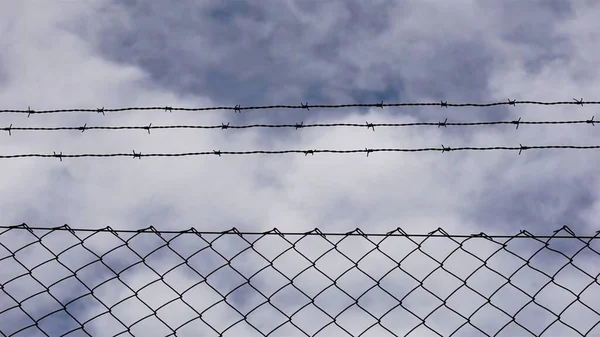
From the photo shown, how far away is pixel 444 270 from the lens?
288 centimetres

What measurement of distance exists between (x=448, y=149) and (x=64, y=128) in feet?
7.93

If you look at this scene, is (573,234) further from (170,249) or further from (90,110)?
(90,110)

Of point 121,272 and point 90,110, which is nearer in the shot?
point 121,272

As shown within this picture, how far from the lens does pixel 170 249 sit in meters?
2.86

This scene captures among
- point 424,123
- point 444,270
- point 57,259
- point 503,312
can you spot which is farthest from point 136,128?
point 503,312

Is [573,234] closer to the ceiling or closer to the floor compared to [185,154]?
closer to the ceiling

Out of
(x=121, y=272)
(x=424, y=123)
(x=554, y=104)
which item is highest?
(x=554, y=104)

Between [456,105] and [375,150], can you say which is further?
[456,105]

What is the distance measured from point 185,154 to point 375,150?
1156 millimetres

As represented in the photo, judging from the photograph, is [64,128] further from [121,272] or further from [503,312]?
[503,312]

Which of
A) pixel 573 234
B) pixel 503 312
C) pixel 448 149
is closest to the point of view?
pixel 503 312

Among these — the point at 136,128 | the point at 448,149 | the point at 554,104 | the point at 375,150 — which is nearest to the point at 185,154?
the point at 136,128

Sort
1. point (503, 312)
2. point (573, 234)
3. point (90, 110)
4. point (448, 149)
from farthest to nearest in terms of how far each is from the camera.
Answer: point (90, 110) < point (448, 149) < point (573, 234) < point (503, 312)

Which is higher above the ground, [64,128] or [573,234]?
[573,234]
